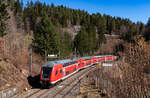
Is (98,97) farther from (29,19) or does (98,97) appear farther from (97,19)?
(97,19)

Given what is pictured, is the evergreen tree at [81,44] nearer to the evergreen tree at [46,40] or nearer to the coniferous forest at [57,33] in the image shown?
the coniferous forest at [57,33]

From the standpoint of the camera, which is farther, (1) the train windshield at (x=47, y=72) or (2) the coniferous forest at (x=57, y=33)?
(2) the coniferous forest at (x=57, y=33)

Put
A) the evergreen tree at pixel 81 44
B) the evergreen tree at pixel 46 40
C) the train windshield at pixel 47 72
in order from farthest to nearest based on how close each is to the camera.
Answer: the evergreen tree at pixel 81 44 → the evergreen tree at pixel 46 40 → the train windshield at pixel 47 72

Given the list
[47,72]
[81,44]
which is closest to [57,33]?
[81,44]

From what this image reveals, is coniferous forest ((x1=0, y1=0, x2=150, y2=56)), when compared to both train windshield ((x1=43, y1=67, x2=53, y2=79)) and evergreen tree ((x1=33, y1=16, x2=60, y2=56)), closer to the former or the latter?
evergreen tree ((x1=33, y1=16, x2=60, y2=56))

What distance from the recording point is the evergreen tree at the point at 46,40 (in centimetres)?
3200

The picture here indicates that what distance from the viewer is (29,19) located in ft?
233

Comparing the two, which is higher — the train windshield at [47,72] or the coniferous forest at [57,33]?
the coniferous forest at [57,33]

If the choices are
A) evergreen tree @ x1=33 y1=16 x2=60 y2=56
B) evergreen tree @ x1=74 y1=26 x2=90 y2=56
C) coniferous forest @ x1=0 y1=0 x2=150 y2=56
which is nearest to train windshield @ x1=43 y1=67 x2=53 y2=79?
coniferous forest @ x1=0 y1=0 x2=150 y2=56

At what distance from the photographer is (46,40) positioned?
32.7 meters

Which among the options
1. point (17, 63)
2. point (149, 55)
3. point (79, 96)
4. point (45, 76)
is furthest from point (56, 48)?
point (149, 55)

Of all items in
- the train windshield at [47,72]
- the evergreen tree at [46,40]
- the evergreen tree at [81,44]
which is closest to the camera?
the train windshield at [47,72]

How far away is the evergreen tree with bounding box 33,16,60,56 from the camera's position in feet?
105

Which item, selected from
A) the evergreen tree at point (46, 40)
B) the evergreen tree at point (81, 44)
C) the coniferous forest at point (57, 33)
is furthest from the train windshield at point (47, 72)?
the evergreen tree at point (81, 44)
